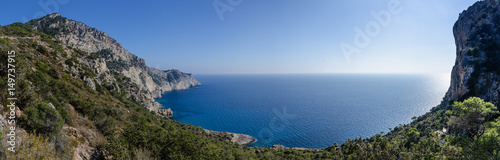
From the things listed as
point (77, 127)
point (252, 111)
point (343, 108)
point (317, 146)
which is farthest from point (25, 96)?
point (343, 108)

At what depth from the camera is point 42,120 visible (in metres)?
8.66

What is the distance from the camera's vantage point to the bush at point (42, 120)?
8.44 metres

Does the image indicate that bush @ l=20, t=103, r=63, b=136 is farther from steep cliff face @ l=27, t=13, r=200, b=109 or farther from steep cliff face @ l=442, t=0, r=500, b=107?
steep cliff face @ l=442, t=0, r=500, b=107

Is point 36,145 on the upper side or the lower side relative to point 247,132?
upper

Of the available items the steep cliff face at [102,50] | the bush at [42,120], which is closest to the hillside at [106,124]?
the bush at [42,120]

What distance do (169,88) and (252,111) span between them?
117637mm

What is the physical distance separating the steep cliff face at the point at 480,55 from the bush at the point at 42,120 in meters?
61.8

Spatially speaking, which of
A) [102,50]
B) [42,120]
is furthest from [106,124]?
[102,50]

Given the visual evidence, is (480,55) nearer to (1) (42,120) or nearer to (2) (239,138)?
(2) (239,138)

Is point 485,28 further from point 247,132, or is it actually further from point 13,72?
point 13,72

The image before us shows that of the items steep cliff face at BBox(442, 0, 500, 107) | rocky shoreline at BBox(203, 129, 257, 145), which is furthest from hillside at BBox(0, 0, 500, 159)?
rocky shoreline at BBox(203, 129, 257, 145)

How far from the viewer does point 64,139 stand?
8.71 m

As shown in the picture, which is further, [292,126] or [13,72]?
[292,126]

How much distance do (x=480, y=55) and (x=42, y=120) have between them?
260ft
